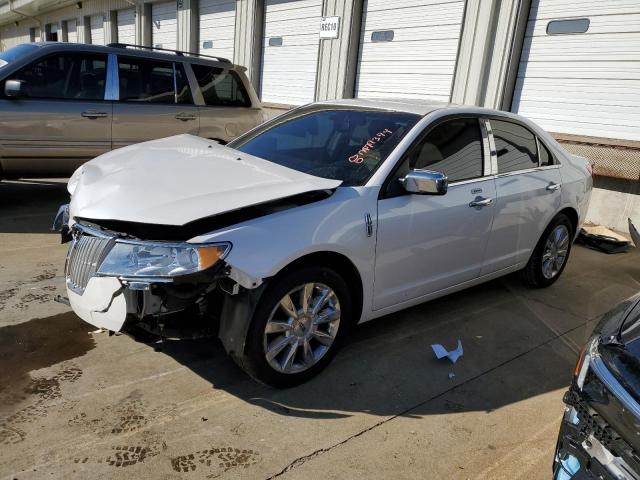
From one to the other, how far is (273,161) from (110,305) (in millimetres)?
1513

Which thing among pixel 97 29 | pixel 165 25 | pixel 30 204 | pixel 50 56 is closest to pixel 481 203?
pixel 50 56

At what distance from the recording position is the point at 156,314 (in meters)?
2.58

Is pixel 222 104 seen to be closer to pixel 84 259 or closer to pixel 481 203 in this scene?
pixel 481 203

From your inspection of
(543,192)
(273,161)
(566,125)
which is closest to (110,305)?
(273,161)

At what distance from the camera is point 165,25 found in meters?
16.4

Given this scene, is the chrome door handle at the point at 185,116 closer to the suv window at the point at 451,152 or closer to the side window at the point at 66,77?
the side window at the point at 66,77

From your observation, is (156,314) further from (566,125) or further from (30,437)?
(566,125)

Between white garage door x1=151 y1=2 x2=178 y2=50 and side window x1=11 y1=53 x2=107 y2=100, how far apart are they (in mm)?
10276

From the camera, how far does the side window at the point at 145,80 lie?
649cm

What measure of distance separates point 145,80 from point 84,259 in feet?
14.8

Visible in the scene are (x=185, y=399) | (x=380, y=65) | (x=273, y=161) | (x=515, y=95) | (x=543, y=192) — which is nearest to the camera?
(x=185, y=399)

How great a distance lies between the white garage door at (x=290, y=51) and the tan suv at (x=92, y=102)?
4.91m

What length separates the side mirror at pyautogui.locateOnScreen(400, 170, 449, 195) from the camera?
10.4ft

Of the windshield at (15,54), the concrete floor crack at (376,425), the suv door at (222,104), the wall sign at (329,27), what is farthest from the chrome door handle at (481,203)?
the wall sign at (329,27)
